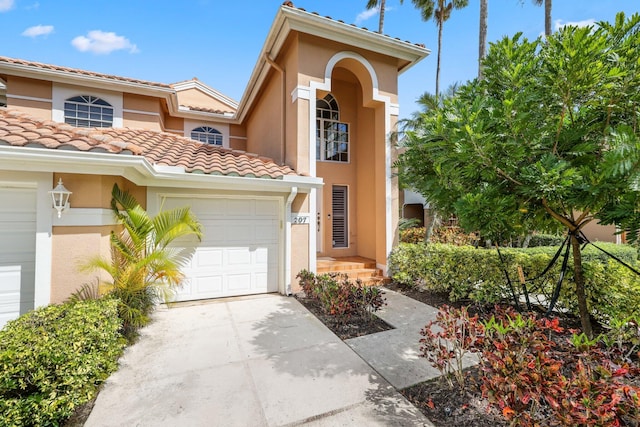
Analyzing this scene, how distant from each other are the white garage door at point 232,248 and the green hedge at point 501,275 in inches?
161

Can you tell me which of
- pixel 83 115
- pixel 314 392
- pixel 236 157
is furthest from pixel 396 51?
pixel 83 115

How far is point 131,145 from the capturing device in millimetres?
5023

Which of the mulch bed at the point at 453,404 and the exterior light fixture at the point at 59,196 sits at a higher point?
the exterior light fixture at the point at 59,196

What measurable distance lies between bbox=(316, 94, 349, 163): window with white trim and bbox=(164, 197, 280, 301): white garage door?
4262 mm

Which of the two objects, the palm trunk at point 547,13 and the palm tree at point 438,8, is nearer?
the palm trunk at point 547,13

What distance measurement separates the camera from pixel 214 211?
24.1 ft

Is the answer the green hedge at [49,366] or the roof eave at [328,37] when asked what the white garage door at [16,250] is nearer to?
the green hedge at [49,366]

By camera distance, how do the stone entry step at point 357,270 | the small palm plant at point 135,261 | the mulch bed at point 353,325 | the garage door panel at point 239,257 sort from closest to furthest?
the small palm plant at point 135,261 → the mulch bed at point 353,325 → the garage door panel at point 239,257 → the stone entry step at point 357,270

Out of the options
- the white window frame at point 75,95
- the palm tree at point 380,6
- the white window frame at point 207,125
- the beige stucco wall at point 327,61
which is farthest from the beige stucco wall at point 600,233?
the white window frame at point 75,95

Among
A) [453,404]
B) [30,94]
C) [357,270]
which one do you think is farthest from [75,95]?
[453,404]

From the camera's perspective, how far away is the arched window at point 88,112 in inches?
410

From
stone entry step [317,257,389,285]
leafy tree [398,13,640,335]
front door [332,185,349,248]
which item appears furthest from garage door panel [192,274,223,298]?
leafy tree [398,13,640,335]

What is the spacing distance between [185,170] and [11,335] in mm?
3926

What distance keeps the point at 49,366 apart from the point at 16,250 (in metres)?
3.04
